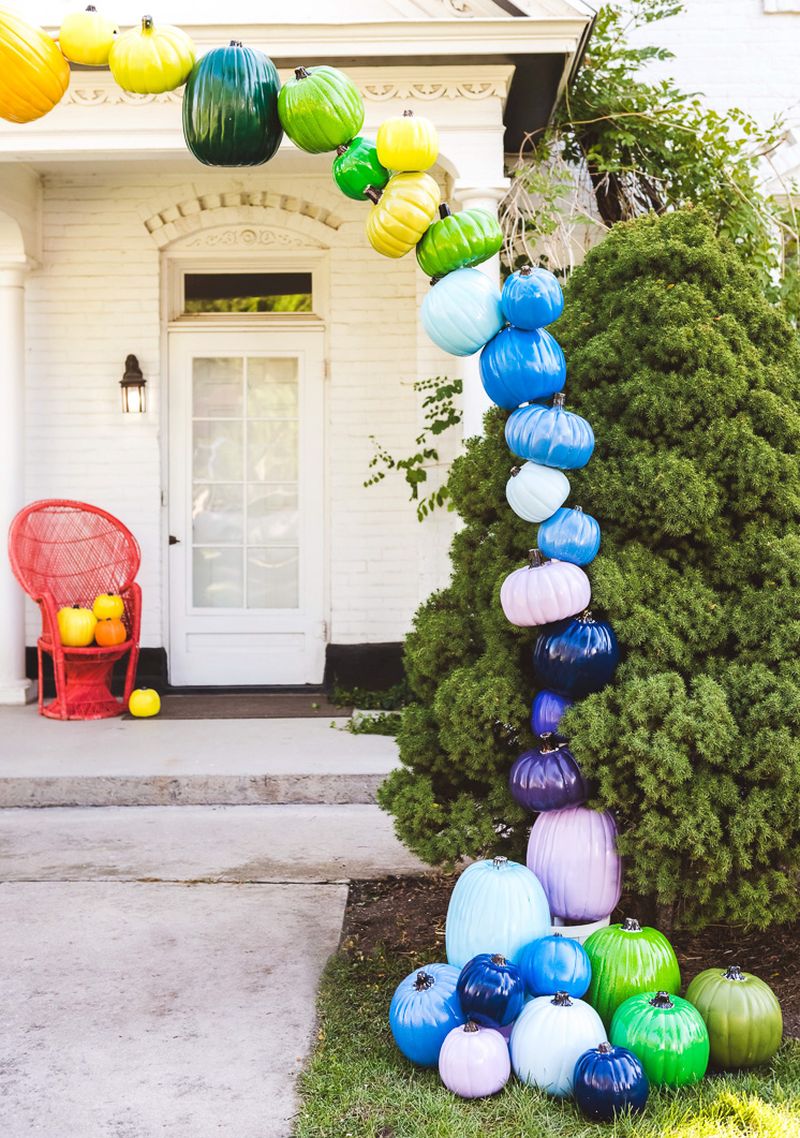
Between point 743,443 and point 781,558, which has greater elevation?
point 743,443

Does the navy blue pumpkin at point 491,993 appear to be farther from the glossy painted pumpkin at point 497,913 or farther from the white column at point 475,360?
the white column at point 475,360

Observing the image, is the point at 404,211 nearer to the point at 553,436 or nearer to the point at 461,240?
the point at 461,240

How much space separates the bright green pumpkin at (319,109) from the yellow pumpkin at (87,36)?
0.50m

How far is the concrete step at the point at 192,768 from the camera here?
541 centimetres

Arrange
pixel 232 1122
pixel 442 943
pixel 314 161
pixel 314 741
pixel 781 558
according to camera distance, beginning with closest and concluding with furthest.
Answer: pixel 232 1122 < pixel 781 558 < pixel 442 943 < pixel 314 741 < pixel 314 161

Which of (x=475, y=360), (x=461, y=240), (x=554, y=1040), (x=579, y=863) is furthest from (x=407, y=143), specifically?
(x=475, y=360)

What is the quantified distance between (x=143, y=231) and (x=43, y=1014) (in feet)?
18.3

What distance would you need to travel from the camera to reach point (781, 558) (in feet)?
10.3

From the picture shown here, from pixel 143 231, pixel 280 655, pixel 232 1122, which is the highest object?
pixel 143 231

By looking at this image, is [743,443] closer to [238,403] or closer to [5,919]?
[5,919]

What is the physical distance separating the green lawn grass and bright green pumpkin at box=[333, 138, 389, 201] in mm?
2298

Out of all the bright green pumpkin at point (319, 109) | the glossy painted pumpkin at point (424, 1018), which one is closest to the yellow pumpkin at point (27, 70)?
the bright green pumpkin at point (319, 109)

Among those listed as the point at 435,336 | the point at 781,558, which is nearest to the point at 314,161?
the point at 435,336

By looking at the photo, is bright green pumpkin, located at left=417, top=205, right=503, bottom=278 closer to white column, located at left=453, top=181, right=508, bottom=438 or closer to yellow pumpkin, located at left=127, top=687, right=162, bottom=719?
white column, located at left=453, top=181, right=508, bottom=438
